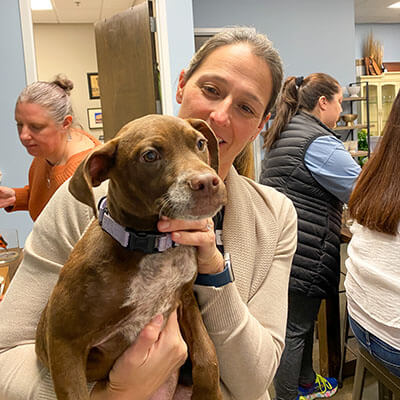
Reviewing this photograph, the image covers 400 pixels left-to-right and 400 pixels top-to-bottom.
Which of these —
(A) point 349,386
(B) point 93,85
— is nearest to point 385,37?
(B) point 93,85

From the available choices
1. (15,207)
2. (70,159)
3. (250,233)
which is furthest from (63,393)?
(15,207)

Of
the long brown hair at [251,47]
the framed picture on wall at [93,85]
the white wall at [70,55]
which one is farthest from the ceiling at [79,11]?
the long brown hair at [251,47]

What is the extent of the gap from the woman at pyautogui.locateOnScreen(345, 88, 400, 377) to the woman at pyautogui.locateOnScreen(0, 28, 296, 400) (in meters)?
0.47

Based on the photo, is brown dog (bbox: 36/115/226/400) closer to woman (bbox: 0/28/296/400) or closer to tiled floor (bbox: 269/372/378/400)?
woman (bbox: 0/28/296/400)

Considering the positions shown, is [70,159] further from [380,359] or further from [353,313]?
[380,359]

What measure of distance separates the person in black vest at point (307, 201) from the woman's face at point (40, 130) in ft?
3.79

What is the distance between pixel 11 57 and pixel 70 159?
5.53 ft

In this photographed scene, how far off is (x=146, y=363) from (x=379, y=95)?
23.0 ft

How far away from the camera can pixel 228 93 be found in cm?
106

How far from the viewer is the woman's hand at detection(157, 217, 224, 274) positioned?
811 millimetres

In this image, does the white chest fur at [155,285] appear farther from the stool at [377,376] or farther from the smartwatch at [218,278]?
the stool at [377,376]

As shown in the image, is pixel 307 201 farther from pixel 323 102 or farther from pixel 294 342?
pixel 294 342

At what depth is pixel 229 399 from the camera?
101cm

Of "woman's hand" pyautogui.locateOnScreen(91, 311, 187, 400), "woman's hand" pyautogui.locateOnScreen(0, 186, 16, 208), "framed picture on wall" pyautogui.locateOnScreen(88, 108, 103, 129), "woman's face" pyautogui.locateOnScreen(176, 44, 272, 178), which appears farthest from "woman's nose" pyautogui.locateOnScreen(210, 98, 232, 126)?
"framed picture on wall" pyautogui.locateOnScreen(88, 108, 103, 129)
